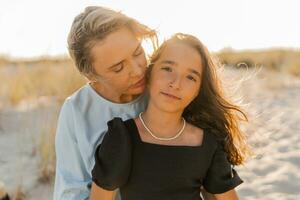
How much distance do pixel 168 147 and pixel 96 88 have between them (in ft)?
1.80

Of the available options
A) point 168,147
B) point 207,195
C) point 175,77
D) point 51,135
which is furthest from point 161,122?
point 51,135

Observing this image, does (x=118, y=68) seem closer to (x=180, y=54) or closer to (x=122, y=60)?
(x=122, y=60)

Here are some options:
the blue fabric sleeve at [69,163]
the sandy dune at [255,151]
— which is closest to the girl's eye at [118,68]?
the blue fabric sleeve at [69,163]

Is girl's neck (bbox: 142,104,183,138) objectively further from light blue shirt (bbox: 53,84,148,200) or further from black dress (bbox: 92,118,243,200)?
light blue shirt (bbox: 53,84,148,200)

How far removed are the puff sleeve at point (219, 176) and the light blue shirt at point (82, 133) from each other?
0.44 m

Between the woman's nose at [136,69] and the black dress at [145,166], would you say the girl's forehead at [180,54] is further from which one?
the black dress at [145,166]

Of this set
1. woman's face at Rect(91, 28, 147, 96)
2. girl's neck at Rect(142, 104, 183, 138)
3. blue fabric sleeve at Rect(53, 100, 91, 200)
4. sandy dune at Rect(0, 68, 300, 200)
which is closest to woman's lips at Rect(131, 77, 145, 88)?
woman's face at Rect(91, 28, 147, 96)

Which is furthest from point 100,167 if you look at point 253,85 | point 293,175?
point 253,85

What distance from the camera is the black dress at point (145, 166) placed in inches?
110

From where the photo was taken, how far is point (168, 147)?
9.27 feet

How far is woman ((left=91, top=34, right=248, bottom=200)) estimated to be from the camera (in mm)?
2785

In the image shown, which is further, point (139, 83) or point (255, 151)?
point (255, 151)

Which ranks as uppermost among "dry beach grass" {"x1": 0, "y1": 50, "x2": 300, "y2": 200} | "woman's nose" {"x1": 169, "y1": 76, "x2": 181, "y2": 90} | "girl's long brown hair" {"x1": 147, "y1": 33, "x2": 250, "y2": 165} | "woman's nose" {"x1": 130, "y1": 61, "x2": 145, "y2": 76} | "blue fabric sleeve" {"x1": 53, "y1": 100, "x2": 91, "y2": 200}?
"woman's nose" {"x1": 169, "y1": 76, "x2": 181, "y2": 90}

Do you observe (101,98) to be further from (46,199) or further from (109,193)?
(46,199)
